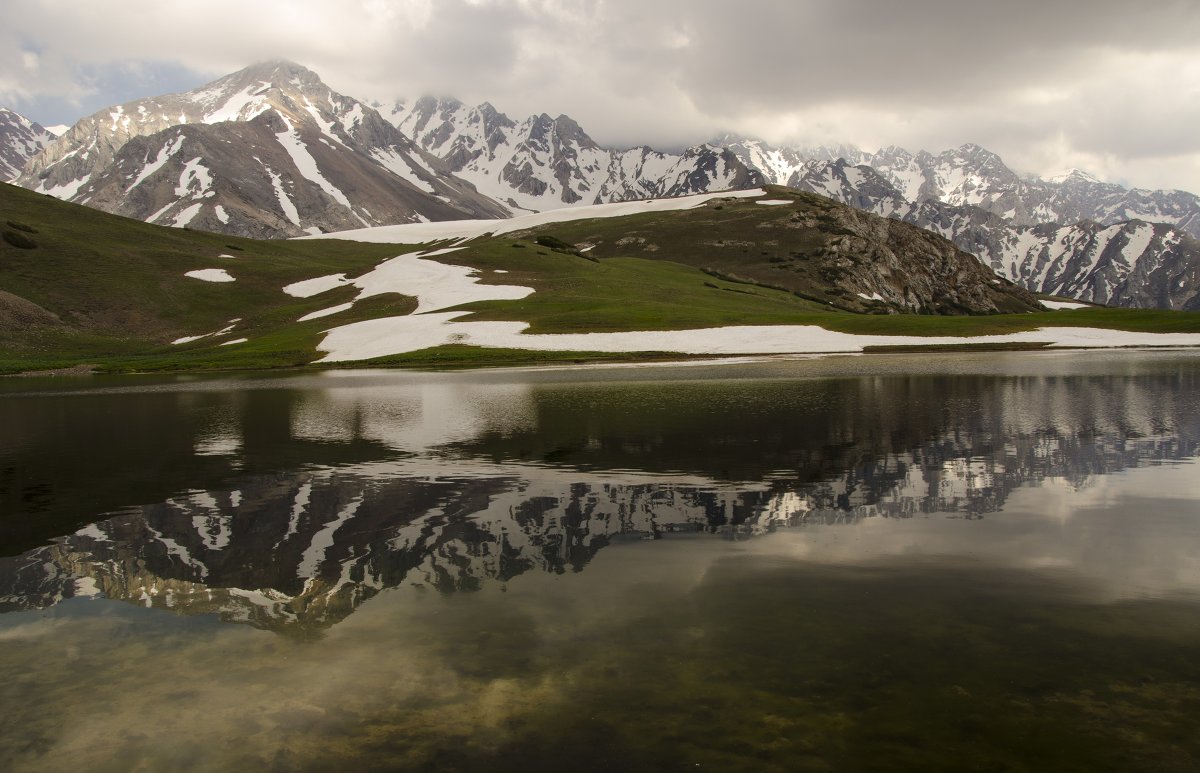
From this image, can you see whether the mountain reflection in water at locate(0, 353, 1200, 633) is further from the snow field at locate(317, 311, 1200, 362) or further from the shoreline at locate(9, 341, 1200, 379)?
the snow field at locate(317, 311, 1200, 362)

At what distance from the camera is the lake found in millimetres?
8781

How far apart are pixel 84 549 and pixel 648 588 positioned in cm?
1291

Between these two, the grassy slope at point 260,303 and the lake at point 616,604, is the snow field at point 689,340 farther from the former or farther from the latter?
the lake at point 616,604

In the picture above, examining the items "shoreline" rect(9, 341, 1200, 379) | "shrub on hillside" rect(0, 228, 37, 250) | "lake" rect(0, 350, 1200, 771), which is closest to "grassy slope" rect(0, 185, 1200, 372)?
"shoreline" rect(9, 341, 1200, 379)

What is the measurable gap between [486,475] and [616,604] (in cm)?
1188

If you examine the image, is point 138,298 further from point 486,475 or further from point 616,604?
A: point 616,604

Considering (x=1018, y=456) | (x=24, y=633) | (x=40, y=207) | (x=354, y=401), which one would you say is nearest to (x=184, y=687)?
(x=24, y=633)

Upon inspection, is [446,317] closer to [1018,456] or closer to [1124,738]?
[1018,456]

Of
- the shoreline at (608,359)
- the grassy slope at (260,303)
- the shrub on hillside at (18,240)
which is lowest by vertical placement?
the shoreline at (608,359)

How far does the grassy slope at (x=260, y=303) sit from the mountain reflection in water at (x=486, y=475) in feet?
148

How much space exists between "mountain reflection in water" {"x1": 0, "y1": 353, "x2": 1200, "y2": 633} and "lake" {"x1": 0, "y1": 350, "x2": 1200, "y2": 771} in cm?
16

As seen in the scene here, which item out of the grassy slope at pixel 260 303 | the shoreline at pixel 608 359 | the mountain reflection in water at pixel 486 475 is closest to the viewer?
the mountain reflection in water at pixel 486 475

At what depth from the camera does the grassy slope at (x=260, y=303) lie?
97.5 m

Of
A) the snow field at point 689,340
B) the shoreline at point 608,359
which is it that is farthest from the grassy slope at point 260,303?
the snow field at point 689,340
